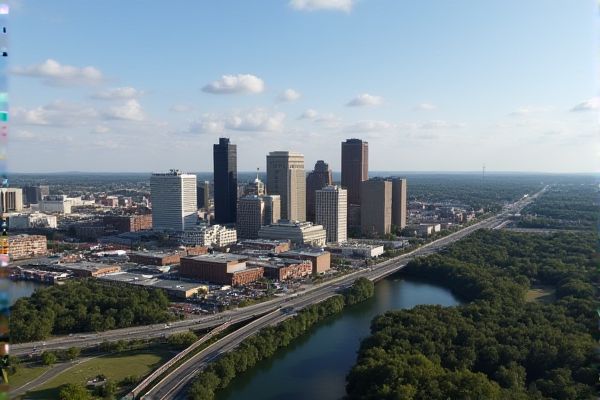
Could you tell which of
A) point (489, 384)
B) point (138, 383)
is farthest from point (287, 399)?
point (489, 384)

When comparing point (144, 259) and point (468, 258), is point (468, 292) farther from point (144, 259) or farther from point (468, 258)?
point (144, 259)

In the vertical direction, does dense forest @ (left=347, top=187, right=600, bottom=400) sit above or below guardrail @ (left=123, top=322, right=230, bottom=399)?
above

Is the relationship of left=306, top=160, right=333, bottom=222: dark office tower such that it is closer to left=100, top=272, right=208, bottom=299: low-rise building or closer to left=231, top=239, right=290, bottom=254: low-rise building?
left=231, top=239, right=290, bottom=254: low-rise building

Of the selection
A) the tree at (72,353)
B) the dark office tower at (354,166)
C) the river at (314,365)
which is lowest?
the river at (314,365)

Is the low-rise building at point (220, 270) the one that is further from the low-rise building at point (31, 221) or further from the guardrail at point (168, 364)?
the low-rise building at point (31, 221)

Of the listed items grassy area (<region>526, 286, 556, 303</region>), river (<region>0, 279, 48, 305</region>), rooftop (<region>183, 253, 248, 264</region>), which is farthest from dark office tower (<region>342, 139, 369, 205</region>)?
Result: river (<region>0, 279, 48, 305</region>)

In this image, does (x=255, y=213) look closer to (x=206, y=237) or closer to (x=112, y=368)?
(x=206, y=237)

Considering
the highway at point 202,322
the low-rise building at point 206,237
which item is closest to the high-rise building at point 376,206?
the highway at point 202,322
